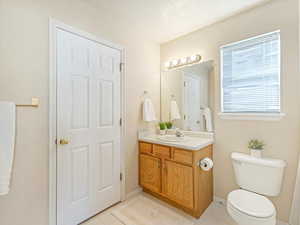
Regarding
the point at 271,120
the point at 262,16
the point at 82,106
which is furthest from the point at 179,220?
the point at 262,16

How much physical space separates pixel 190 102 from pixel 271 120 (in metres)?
1.03

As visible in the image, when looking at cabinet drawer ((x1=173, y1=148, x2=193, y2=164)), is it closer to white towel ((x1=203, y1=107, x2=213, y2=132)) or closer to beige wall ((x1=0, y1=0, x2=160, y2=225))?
white towel ((x1=203, y1=107, x2=213, y2=132))

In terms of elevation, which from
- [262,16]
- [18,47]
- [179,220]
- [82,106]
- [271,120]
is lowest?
[179,220]

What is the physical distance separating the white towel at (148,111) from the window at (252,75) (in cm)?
103

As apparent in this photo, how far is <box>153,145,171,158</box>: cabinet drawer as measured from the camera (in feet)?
6.63

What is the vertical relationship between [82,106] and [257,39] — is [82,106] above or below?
below

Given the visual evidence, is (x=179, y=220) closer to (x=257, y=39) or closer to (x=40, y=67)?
(x=40, y=67)

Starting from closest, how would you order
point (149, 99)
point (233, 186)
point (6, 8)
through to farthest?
1. point (6, 8)
2. point (233, 186)
3. point (149, 99)

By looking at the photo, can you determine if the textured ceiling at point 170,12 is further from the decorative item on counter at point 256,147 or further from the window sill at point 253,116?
the decorative item on counter at point 256,147

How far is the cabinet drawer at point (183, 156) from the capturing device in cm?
179

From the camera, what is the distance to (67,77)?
5.31 feet

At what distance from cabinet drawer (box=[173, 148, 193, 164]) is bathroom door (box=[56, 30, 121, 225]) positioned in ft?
2.60

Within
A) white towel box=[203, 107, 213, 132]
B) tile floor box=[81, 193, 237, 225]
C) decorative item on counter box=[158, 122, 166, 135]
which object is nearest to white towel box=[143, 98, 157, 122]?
decorative item on counter box=[158, 122, 166, 135]

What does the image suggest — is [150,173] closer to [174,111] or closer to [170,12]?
[174,111]
